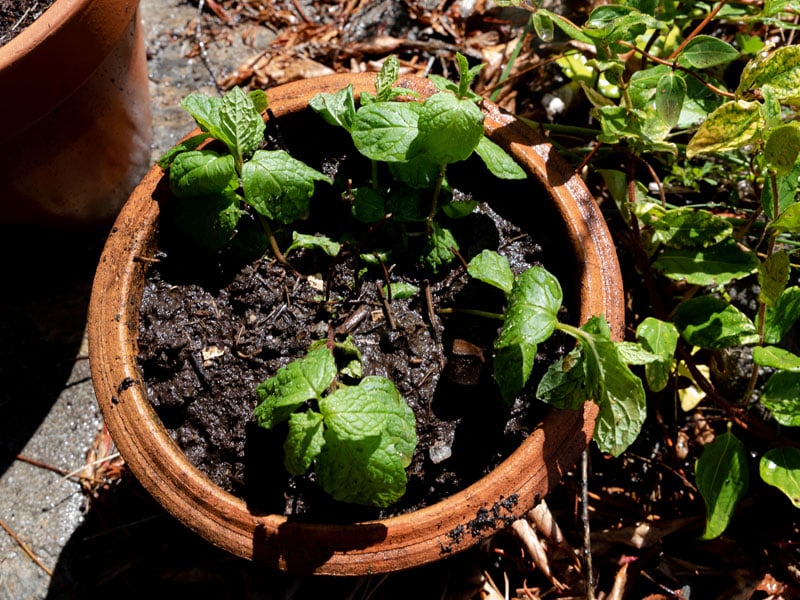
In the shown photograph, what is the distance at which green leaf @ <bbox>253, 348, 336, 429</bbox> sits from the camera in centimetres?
114

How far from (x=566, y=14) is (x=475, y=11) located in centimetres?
28

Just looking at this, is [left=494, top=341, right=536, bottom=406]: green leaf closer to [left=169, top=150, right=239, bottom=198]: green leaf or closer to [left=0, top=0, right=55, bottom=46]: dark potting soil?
[left=169, top=150, right=239, bottom=198]: green leaf

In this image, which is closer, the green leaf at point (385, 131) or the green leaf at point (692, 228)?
the green leaf at point (385, 131)

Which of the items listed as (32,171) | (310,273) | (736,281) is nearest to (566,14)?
(736,281)

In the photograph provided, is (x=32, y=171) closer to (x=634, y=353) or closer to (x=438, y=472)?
(x=438, y=472)

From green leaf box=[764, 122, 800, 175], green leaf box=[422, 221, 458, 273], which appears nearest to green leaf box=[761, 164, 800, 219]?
green leaf box=[764, 122, 800, 175]

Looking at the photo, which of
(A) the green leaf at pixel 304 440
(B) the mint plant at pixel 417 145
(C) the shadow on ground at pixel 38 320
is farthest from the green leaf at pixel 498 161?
(C) the shadow on ground at pixel 38 320

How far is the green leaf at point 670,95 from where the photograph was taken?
1384 millimetres

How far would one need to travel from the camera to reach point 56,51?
4.52ft

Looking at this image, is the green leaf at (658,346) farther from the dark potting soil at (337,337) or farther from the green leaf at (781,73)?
→ the green leaf at (781,73)

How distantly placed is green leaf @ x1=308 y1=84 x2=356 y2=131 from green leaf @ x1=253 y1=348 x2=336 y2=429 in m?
0.44

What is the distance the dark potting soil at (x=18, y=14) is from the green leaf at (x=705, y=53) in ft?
4.38

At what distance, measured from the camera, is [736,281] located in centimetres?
177

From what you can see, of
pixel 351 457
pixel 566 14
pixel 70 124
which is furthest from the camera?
pixel 566 14
